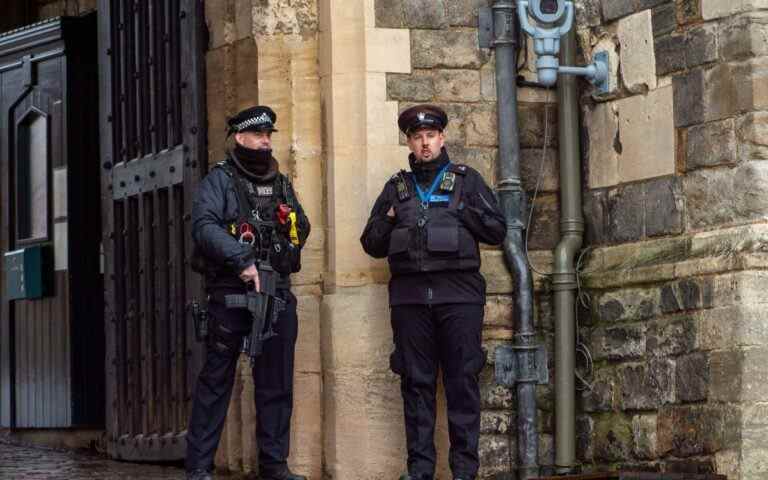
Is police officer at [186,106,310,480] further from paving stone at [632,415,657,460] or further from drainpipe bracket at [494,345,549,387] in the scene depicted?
paving stone at [632,415,657,460]

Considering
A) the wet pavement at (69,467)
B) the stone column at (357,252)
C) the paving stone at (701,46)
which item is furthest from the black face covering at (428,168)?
the wet pavement at (69,467)

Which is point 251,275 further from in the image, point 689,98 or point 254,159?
point 689,98

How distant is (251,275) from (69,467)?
2.44 m

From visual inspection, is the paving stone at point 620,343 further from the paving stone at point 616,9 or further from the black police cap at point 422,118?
the paving stone at point 616,9

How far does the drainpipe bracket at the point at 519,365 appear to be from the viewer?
10117mm

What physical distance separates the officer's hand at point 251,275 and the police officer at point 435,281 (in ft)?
2.43

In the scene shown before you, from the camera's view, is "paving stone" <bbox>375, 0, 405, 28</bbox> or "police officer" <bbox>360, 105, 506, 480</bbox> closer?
"police officer" <bbox>360, 105, 506, 480</bbox>

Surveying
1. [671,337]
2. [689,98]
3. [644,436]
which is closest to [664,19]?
[689,98]

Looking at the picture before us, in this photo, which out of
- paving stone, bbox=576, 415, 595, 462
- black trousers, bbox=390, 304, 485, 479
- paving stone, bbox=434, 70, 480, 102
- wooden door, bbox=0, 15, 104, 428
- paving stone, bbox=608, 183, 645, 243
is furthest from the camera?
wooden door, bbox=0, 15, 104, 428

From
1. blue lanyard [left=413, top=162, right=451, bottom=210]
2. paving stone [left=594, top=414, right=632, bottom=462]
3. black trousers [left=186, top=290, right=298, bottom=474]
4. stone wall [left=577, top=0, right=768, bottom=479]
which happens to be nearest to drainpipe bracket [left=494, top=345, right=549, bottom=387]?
stone wall [left=577, top=0, right=768, bottom=479]

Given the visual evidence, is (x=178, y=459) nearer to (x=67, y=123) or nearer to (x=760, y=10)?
(x=67, y=123)

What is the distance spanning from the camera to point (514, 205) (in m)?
10.3

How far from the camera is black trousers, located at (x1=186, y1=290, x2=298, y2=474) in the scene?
9.40 metres

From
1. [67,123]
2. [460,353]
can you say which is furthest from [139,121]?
[460,353]
